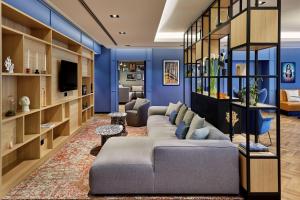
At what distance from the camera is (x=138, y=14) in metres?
4.69

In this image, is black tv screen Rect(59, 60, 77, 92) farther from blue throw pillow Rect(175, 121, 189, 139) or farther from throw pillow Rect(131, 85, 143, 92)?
throw pillow Rect(131, 85, 143, 92)

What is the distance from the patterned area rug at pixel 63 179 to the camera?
2977 millimetres

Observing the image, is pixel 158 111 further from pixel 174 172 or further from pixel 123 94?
pixel 123 94

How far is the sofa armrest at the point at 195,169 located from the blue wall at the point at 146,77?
7305 mm

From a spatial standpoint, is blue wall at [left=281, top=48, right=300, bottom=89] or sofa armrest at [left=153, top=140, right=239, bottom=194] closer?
sofa armrest at [left=153, top=140, right=239, bottom=194]

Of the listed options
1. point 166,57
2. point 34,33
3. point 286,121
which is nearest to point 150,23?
point 34,33

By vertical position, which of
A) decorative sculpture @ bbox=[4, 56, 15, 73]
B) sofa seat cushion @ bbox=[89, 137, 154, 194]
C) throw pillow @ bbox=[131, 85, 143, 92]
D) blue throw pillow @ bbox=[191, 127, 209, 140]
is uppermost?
decorative sculpture @ bbox=[4, 56, 15, 73]

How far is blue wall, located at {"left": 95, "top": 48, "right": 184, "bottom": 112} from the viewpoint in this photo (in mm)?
10164

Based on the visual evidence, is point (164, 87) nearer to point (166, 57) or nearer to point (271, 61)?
point (166, 57)

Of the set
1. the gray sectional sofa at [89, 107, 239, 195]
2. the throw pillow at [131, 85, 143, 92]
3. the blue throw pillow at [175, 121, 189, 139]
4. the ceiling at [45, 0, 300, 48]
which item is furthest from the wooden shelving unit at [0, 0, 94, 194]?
the throw pillow at [131, 85, 143, 92]

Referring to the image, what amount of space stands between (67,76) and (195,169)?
3738 millimetres

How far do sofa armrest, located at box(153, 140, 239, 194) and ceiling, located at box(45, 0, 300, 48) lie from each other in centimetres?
231

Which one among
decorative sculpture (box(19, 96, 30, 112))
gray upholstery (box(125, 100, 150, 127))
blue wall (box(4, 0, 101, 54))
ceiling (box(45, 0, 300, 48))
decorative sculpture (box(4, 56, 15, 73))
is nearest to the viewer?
decorative sculpture (box(4, 56, 15, 73))

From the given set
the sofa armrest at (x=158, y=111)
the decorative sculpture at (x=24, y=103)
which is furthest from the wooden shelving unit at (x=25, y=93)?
the sofa armrest at (x=158, y=111)
